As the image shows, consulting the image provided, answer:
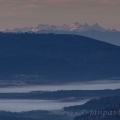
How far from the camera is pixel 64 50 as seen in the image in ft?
490

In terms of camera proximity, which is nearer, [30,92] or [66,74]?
[30,92]

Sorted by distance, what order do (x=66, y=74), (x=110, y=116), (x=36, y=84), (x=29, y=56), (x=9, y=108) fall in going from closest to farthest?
(x=110, y=116)
(x=9, y=108)
(x=36, y=84)
(x=66, y=74)
(x=29, y=56)

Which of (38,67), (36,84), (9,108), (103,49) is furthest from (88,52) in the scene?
(9,108)

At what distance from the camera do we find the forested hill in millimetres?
130125

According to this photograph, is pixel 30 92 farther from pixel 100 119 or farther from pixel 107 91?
pixel 100 119

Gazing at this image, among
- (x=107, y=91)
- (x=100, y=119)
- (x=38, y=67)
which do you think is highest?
Answer: (x=38, y=67)

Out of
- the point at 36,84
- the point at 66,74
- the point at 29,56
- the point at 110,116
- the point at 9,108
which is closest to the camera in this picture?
the point at 110,116

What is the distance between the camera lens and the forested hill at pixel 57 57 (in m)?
130

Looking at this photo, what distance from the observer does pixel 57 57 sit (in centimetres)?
14500

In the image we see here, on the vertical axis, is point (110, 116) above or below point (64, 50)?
below

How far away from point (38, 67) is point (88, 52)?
11711 mm

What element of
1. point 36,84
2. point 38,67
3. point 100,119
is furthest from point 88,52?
point 100,119

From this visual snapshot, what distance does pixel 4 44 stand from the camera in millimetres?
149375

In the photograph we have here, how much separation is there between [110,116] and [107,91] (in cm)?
3757
